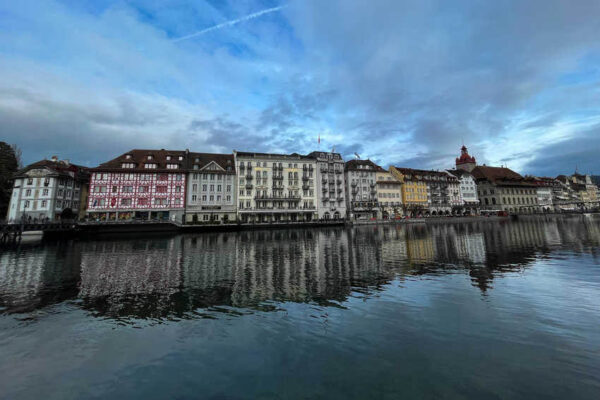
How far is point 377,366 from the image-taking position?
703 centimetres

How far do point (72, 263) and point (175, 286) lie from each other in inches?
593

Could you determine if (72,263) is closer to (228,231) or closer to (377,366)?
(377,366)

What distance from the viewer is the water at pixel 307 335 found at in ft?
20.9

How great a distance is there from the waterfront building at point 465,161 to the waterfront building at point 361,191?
218 feet

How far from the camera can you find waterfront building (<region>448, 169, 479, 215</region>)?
120 metres

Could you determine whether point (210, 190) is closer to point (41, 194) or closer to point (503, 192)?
point (41, 194)

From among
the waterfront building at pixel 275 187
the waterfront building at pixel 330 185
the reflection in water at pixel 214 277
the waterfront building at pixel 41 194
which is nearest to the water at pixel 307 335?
the reflection in water at pixel 214 277

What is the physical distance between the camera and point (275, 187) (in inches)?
3332

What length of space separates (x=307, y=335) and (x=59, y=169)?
84.3 m

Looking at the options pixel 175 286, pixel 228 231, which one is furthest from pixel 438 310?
pixel 228 231

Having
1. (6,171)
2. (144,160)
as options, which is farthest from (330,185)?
(6,171)

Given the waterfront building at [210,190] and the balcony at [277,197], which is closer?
the waterfront building at [210,190]

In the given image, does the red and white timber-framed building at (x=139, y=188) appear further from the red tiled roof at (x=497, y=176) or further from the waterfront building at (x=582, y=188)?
the waterfront building at (x=582, y=188)

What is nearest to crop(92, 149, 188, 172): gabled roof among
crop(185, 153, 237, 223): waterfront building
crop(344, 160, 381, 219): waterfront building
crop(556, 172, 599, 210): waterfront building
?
crop(185, 153, 237, 223): waterfront building
